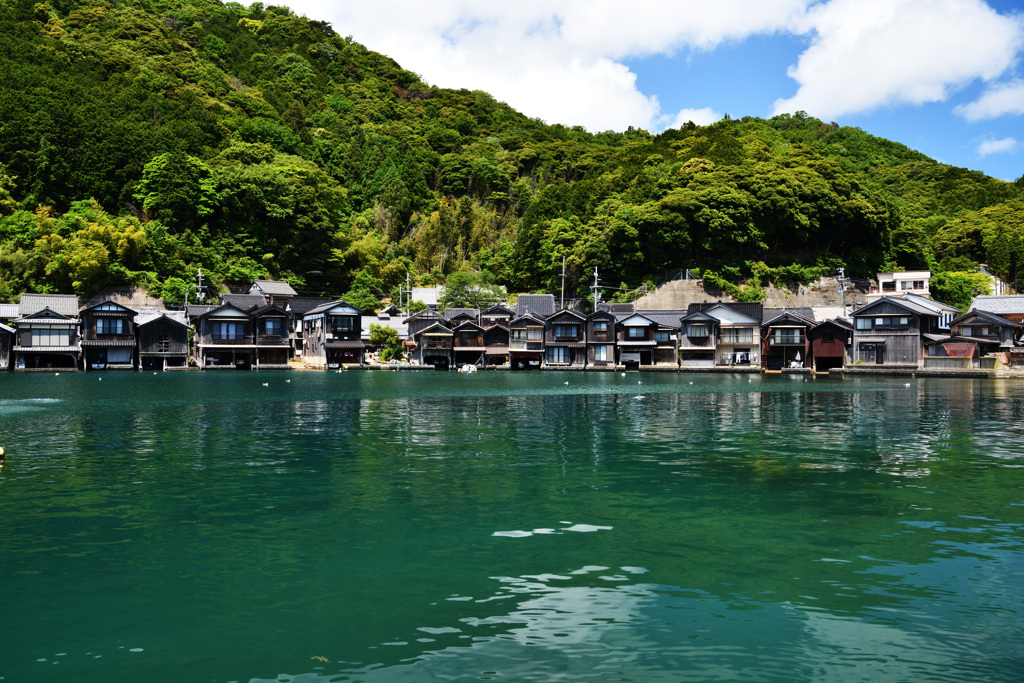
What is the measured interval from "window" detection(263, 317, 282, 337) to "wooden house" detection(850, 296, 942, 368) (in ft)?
192

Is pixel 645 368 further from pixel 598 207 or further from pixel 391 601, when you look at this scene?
pixel 391 601

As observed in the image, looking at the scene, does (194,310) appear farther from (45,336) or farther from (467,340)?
(467,340)

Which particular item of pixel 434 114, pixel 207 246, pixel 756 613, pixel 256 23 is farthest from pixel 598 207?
pixel 256 23

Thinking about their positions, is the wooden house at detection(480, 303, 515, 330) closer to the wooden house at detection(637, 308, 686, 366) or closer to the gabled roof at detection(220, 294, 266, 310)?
the wooden house at detection(637, 308, 686, 366)

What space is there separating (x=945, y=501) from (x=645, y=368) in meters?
64.1

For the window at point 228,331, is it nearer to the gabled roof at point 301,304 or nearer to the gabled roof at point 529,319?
the gabled roof at point 301,304

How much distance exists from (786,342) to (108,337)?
67.8 metres

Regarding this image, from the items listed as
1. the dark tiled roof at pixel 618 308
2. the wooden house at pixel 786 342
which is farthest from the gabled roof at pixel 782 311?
the dark tiled roof at pixel 618 308

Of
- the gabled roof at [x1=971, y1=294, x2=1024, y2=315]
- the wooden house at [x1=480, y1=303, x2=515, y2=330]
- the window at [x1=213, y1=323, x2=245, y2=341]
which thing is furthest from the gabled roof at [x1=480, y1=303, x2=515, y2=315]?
the gabled roof at [x1=971, y1=294, x2=1024, y2=315]

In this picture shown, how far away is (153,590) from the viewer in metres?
9.25

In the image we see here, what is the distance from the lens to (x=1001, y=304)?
74562 mm

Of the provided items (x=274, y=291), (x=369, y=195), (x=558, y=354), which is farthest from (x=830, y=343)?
(x=369, y=195)

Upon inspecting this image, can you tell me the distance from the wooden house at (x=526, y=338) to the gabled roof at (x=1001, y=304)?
4443cm

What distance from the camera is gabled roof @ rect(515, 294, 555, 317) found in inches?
3465
